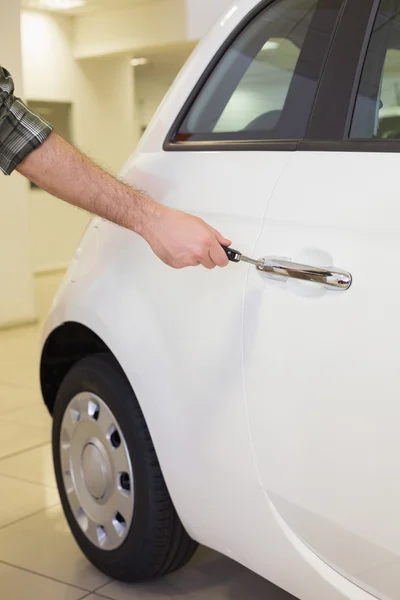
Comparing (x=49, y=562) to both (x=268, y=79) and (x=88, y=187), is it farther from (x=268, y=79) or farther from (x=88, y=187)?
(x=268, y=79)

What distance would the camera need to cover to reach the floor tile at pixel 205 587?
7.07 ft

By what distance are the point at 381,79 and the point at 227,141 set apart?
0.38 metres

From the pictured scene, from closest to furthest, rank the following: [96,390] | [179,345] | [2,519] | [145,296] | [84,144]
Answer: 1. [179,345]
2. [145,296]
3. [96,390]
4. [2,519]
5. [84,144]

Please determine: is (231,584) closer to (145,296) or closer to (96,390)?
(96,390)

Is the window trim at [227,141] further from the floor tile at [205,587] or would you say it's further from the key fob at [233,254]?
the floor tile at [205,587]

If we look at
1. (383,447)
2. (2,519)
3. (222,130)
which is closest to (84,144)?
(2,519)

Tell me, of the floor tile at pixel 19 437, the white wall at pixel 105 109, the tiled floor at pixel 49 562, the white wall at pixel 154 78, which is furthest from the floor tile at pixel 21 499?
the white wall at pixel 154 78

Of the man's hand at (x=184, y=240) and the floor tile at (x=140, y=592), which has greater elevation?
the man's hand at (x=184, y=240)

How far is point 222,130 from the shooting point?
1.82 m

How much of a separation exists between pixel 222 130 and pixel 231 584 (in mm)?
1175

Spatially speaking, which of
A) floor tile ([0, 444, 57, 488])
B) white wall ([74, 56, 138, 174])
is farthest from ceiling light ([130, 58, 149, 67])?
floor tile ([0, 444, 57, 488])

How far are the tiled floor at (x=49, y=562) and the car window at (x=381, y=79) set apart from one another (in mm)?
1248

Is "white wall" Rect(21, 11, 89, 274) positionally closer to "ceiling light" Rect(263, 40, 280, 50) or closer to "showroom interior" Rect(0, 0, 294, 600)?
"showroom interior" Rect(0, 0, 294, 600)

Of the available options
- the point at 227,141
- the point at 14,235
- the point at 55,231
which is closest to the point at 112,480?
the point at 227,141
